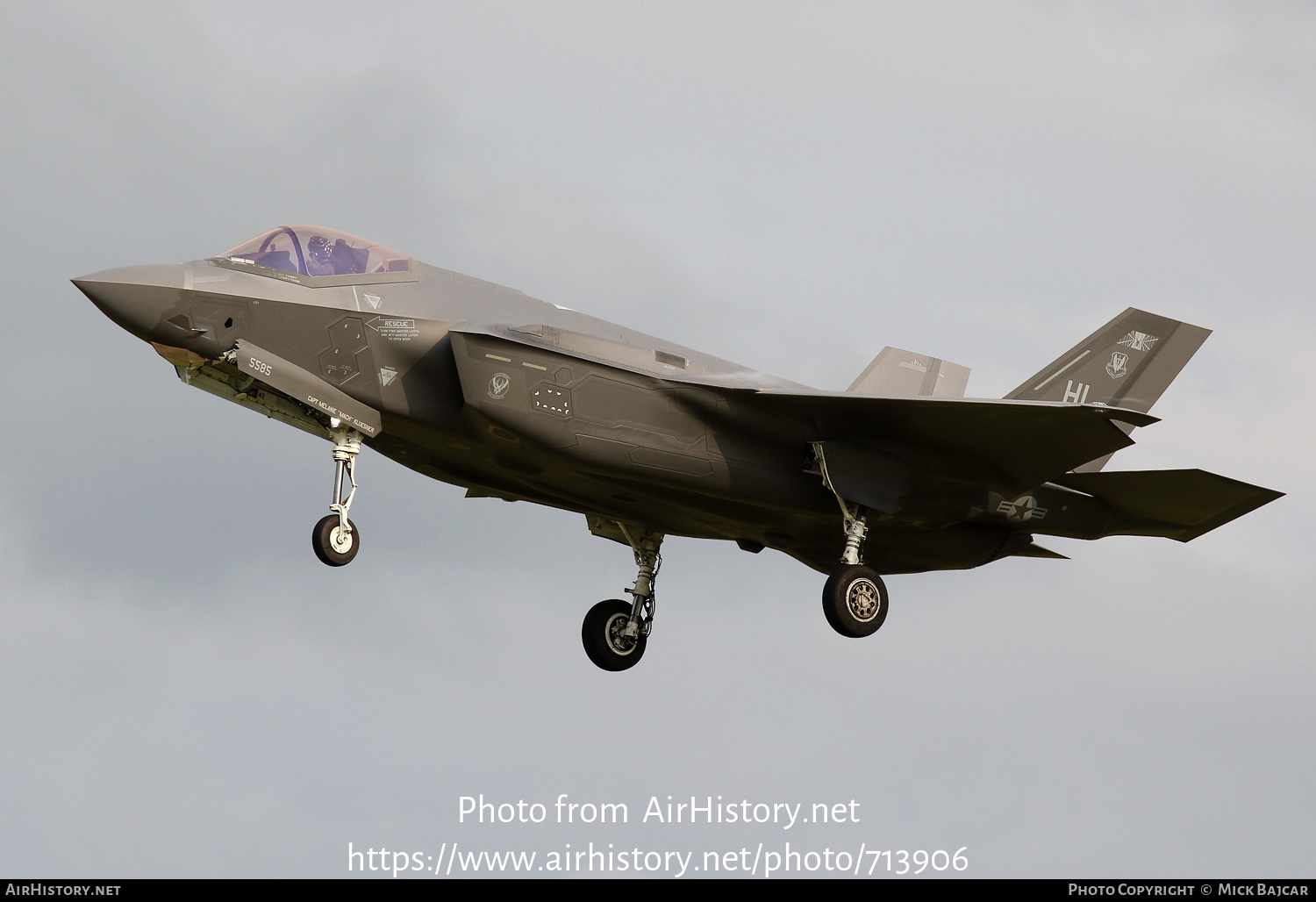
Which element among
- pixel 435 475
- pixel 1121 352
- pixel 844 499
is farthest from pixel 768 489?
pixel 1121 352

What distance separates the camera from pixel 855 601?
2209 centimetres

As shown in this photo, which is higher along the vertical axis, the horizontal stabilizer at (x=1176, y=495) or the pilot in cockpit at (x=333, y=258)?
the pilot in cockpit at (x=333, y=258)

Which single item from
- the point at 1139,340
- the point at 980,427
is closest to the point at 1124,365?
the point at 1139,340

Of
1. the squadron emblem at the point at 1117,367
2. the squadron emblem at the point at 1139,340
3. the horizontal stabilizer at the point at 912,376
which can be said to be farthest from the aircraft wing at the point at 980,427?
the horizontal stabilizer at the point at 912,376

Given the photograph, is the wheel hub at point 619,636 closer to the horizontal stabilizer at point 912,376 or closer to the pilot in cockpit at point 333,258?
the horizontal stabilizer at point 912,376

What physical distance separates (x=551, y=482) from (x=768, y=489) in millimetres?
2893

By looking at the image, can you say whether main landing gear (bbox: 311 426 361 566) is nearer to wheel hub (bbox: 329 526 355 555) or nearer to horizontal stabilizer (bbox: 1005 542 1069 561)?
wheel hub (bbox: 329 526 355 555)

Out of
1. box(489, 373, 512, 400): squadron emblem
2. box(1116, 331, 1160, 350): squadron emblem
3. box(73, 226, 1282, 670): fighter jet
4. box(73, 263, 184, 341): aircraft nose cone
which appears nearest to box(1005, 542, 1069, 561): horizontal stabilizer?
box(73, 226, 1282, 670): fighter jet

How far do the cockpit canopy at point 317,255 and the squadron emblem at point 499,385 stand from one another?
2019 millimetres

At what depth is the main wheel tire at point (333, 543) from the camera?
Result: 761 inches

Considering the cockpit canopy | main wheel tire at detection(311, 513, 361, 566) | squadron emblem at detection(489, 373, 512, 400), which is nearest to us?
main wheel tire at detection(311, 513, 361, 566)

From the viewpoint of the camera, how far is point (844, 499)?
22.2m

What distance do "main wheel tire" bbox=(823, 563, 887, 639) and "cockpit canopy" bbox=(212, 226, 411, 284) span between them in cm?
697

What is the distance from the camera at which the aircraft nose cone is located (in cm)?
1936
